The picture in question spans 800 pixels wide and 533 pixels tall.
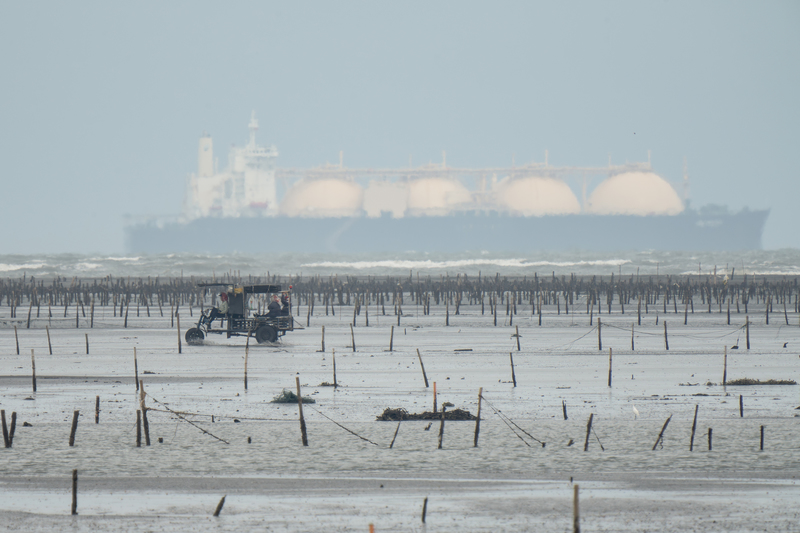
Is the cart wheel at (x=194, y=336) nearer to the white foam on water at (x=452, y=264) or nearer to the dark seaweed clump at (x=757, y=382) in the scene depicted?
the dark seaweed clump at (x=757, y=382)

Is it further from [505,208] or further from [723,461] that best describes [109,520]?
[505,208]

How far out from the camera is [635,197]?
151 m

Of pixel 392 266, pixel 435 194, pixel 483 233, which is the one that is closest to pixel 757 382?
pixel 392 266

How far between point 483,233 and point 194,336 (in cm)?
11693

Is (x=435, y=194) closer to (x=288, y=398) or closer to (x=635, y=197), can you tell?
(x=635, y=197)

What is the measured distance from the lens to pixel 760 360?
20391 millimetres

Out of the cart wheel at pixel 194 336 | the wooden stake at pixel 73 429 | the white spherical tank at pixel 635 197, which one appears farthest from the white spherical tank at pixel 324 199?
the wooden stake at pixel 73 429

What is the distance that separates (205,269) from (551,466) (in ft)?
269

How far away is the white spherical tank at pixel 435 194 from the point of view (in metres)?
148

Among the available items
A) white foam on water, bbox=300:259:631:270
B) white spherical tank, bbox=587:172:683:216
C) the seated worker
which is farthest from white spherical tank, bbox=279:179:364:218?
A: the seated worker

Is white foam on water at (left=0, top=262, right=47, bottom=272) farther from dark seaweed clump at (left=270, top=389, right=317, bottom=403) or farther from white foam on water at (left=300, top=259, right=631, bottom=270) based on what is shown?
dark seaweed clump at (left=270, top=389, right=317, bottom=403)

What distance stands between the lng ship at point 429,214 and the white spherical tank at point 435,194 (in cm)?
20

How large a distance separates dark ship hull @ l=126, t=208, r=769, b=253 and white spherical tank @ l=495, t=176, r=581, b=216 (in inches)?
214

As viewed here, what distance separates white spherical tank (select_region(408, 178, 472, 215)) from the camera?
486 ft
